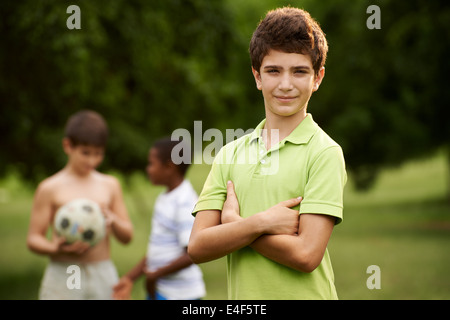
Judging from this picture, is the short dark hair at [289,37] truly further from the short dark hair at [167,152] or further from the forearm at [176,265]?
the short dark hair at [167,152]

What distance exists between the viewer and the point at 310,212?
280 centimetres

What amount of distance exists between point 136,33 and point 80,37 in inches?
56.3

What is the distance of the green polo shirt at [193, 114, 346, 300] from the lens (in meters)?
2.85

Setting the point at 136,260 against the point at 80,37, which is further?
the point at 136,260

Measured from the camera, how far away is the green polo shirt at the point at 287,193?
2848mm

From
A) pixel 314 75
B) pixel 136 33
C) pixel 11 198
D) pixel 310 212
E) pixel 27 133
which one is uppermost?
pixel 11 198

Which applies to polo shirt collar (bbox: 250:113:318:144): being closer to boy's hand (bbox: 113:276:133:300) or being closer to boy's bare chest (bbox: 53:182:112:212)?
boy's hand (bbox: 113:276:133:300)

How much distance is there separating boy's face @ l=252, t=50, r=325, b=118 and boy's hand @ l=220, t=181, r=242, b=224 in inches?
→ 16.0

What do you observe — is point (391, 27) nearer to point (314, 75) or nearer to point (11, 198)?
point (314, 75)

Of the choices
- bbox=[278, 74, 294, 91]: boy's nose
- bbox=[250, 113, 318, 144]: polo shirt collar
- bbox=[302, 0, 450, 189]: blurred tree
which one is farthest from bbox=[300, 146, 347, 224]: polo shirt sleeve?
bbox=[302, 0, 450, 189]: blurred tree

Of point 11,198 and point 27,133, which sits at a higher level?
point 11,198

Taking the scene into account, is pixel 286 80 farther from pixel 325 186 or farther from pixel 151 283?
pixel 151 283

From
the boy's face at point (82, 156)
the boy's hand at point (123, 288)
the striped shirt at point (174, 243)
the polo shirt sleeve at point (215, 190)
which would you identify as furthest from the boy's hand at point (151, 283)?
the polo shirt sleeve at point (215, 190)

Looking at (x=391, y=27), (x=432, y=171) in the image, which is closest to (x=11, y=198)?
(x=432, y=171)
